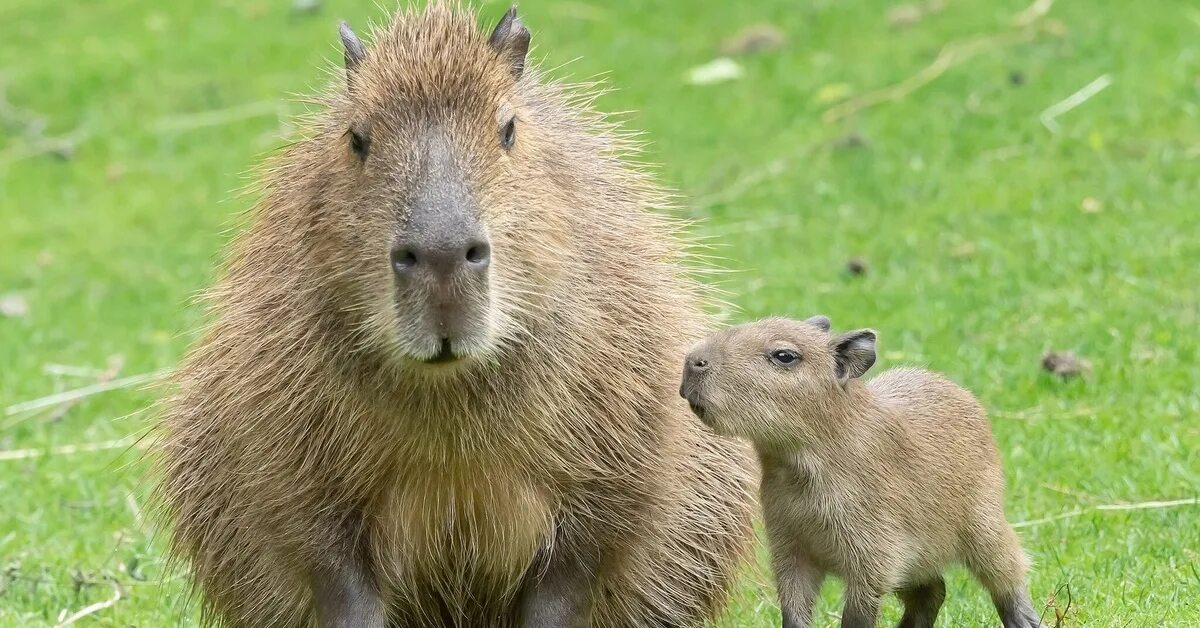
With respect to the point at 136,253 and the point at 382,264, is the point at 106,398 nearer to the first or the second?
the point at 136,253

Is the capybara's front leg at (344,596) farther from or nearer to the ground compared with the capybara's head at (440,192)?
nearer to the ground

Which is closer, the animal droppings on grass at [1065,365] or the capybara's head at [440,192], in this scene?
the capybara's head at [440,192]

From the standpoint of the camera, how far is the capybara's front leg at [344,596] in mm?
4109

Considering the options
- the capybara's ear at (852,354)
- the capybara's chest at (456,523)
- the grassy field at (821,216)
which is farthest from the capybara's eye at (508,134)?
the grassy field at (821,216)

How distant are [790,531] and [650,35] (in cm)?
1032

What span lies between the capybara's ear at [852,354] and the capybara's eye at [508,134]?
922 mm

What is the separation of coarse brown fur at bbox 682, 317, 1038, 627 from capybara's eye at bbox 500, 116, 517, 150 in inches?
26.3

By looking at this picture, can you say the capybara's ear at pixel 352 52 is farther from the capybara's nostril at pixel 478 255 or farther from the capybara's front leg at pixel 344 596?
the capybara's front leg at pixel 344 596

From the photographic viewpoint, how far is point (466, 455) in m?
4.04

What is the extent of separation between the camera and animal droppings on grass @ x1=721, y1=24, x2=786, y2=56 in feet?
42.6

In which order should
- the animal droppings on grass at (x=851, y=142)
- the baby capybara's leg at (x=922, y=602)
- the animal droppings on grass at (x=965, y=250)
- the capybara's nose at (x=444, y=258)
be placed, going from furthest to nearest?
the animal droppings on grass at (x=851, y=142), the animal droppings on grass at (x=965, y=250), the baby capybara's leg at (x=922, y=602), the capybara's nose at (x=444, y=258)

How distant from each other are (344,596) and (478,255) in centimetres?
113

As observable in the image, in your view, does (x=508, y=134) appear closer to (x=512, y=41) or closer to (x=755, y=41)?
(x=512, y=41)

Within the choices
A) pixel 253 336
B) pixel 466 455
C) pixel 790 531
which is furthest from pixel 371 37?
pixel 790 531
